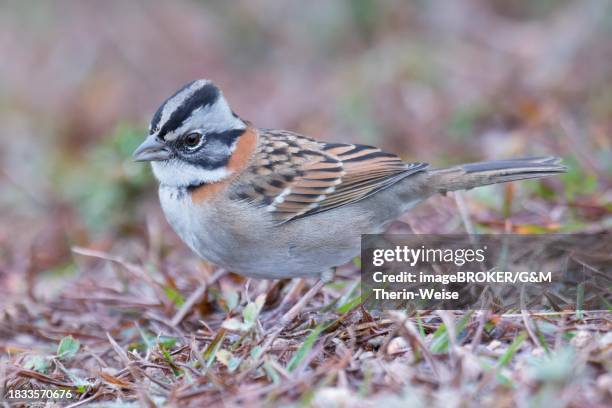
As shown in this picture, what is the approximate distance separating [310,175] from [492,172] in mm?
1280

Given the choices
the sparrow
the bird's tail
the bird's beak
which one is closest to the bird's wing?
the sparrow

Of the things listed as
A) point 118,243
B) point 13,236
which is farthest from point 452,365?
point 13,236

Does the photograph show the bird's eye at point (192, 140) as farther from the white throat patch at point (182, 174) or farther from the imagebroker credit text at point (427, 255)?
the imagebroker credit text at point (427, 255)

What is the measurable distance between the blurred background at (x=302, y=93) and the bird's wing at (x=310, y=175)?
876mm

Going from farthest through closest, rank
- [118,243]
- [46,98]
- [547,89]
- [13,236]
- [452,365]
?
[46,98], [547,89], [13,236], [118,243], [452,365]

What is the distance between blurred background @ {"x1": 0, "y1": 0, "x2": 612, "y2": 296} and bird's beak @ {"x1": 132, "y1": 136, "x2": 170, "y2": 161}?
64.8 inches

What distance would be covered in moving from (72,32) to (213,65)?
92.2 inches

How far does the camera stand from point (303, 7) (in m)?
12.4

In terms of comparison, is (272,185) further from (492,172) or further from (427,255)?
(492,172)

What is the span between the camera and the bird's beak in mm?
5250

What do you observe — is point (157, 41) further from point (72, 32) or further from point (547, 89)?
point (547, 89)

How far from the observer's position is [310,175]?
564cm

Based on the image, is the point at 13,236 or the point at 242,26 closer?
the point at 13,236

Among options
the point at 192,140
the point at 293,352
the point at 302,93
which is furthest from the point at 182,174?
the point at 302,93
